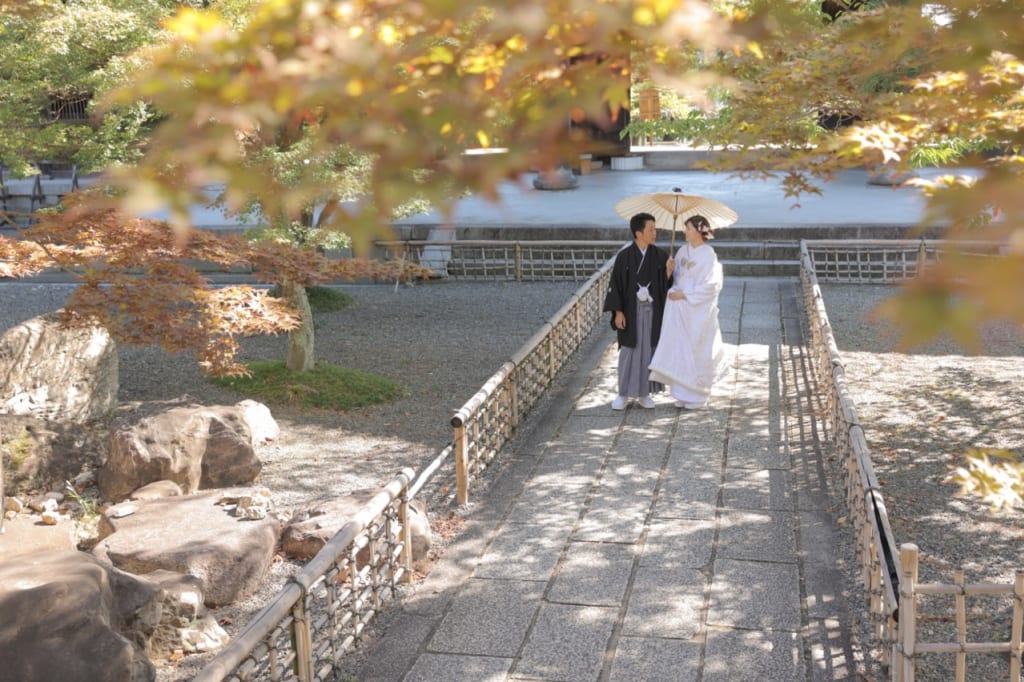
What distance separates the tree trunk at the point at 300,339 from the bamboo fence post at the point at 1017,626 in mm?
7782

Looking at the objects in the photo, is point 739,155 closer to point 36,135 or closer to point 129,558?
point 129,558

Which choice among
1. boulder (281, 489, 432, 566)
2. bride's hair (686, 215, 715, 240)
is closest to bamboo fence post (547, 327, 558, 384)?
bride's hair (686, 215, 715, 240)

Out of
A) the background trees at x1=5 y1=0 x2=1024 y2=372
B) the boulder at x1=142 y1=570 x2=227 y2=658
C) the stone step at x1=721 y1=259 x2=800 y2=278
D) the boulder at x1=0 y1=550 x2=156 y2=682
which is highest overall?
the background trees at x1=5 y1=0 x2=1024 y2=372

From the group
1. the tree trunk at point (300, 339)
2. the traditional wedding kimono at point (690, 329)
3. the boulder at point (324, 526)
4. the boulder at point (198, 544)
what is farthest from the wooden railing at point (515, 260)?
the boulder at point (198, 544)

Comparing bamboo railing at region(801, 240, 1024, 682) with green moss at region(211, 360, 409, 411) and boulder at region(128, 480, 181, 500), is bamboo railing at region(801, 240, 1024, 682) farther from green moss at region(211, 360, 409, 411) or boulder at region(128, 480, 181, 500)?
boulder at region(128, 480, 181, 500)

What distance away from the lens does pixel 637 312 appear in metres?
9.05

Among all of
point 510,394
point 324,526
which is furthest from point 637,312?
point 324,526

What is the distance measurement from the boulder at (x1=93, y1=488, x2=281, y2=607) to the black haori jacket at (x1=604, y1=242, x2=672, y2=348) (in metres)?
3.77

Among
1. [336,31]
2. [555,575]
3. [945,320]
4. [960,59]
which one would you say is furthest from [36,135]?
[945,320]

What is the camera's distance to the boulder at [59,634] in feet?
14.3

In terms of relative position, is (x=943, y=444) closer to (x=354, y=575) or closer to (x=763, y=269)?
(x=354, y=575)

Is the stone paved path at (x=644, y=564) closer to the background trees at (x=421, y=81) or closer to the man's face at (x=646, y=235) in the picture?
the man's face at (x=646, y=235)

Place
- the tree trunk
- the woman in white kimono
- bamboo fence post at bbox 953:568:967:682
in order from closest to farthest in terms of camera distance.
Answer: bamboo fence post at bbox 953:568:967:682
the woman in white kimono
the tree trunk

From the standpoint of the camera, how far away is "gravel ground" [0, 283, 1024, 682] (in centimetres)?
617
